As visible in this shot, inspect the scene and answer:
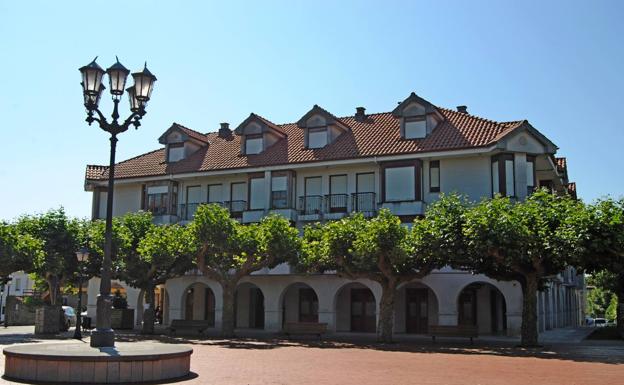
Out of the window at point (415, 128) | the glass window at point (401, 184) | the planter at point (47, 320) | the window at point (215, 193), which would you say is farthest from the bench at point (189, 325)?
the window at point (415, 128)

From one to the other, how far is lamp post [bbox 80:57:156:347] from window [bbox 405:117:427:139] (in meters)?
21.6

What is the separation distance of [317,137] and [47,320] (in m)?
16.8

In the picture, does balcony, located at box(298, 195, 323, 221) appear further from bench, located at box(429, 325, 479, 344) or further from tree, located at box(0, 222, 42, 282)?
Result: tree, located at box(0, 222, 42, 282)

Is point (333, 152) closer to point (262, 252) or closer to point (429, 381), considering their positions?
point (262, 252)

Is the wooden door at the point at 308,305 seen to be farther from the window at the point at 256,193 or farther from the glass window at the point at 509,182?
the glass window at the point at 509,182

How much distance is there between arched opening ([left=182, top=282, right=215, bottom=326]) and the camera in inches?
1689

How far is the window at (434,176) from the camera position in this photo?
3422 cm

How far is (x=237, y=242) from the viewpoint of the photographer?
30.3m

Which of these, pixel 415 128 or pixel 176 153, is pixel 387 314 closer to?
pixel 415 128

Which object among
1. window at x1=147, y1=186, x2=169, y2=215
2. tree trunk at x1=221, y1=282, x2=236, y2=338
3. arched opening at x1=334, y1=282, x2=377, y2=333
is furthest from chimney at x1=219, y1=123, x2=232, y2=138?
tree trunk at x1=221, y1=282, x2=236, y2=338

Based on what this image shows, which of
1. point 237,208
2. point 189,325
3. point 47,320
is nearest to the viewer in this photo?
point 47,320

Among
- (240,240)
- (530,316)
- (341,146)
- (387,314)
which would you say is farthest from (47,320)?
(530,316)

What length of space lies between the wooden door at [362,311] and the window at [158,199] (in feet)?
40.3

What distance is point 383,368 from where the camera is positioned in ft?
58.3
